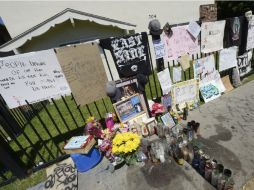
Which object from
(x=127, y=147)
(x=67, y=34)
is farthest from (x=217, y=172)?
(x=67, y=34)

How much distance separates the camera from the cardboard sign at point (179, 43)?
365 centimetres

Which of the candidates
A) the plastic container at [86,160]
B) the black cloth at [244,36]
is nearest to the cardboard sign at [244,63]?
the black cloth at [244,36]

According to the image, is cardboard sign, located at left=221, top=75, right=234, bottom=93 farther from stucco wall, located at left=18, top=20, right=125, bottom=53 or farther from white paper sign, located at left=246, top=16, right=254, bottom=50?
stucco wall, located at left=18, top=20, right=125, bottom=53

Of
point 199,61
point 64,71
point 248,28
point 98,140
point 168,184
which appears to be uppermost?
point 64,71

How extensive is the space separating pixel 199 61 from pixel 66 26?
6653mm

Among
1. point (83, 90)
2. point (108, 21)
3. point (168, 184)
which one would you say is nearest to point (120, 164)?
point (168, 184)

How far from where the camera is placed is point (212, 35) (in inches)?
160

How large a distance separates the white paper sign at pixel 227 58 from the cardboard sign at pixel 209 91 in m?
0.47

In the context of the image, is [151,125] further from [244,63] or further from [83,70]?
[244,63]

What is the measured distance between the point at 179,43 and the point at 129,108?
1676 mm

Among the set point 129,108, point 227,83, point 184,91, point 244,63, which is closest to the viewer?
point 129,108

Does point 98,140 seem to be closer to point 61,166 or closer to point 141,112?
point 61,166

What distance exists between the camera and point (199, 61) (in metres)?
4.16

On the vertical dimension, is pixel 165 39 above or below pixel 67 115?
above
